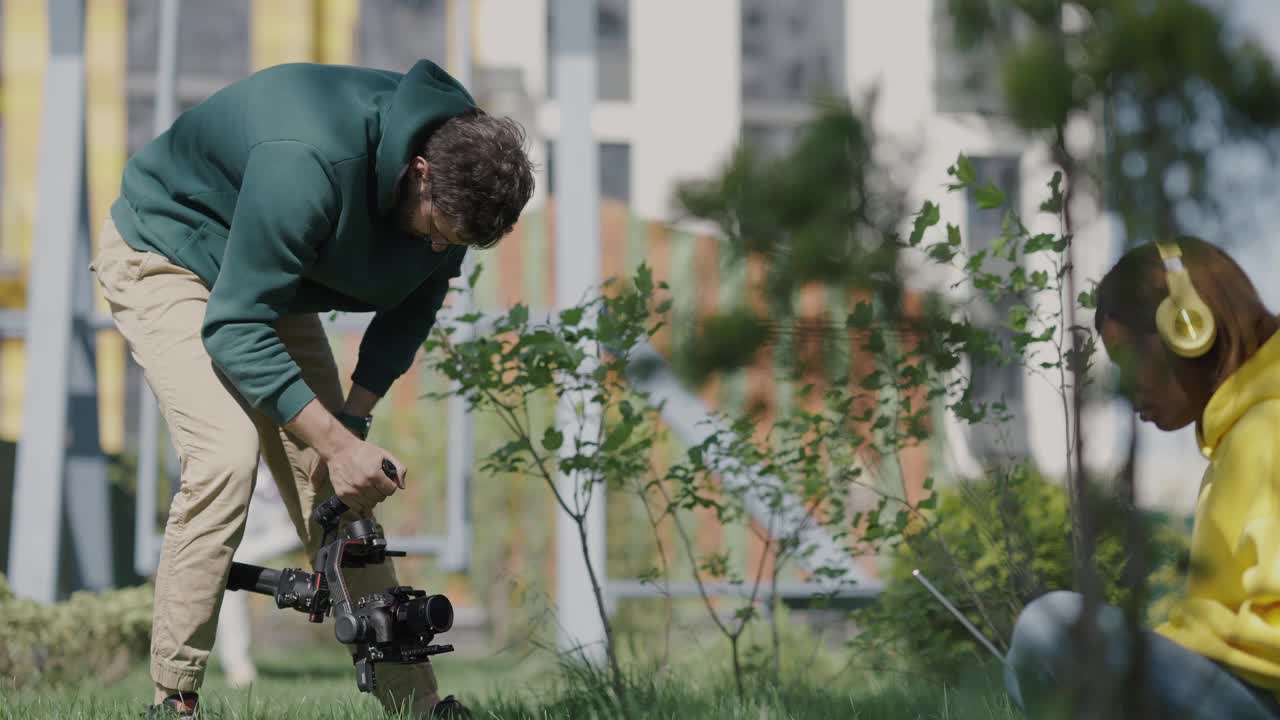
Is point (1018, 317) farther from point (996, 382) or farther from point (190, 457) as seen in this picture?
point (190, 457)

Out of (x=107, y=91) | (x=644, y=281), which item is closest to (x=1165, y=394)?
(x=644, y=281)

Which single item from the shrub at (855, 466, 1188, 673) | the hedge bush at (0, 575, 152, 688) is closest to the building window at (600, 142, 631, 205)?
the hedge bush at (0, 575, 152, 688)

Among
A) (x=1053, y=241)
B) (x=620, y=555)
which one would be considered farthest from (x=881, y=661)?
(x=620, y=555)

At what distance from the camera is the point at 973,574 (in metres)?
3.10

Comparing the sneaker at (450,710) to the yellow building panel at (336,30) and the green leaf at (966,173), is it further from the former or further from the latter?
the yellow building panel at (336,30)

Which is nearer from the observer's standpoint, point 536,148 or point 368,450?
point 368,450

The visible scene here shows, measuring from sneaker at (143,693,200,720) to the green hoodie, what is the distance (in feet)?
1.60

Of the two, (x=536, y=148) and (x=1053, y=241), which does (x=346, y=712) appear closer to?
(x=1053, y=241)

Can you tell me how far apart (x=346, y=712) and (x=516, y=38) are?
641cm

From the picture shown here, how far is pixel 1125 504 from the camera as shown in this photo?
3.48ft

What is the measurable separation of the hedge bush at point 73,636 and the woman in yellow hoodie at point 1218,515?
2.72m

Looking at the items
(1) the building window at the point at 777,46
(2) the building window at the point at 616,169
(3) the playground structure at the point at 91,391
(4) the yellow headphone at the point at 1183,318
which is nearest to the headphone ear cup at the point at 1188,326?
(4) the yellow headphone at the point at 1183,318

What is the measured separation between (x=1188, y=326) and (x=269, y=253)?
1.31m

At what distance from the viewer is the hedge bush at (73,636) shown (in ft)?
11.4
